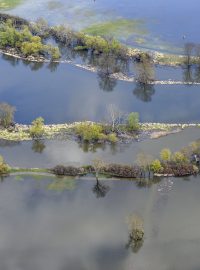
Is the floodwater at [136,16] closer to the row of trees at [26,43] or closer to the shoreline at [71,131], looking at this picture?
the row of trees at [26,43]

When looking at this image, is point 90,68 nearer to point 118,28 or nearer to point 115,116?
point 115,116

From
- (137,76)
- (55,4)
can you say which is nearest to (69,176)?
(137,76)

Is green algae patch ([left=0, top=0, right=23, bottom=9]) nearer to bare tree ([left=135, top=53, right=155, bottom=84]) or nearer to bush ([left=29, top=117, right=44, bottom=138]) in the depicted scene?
bare tree ([left=135, top=53, right=155, bottom=84])

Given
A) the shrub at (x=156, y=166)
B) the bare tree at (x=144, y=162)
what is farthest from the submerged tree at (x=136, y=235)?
the shrub at (x=156, y=166)

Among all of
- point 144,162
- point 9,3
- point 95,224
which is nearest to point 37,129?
point 144,162

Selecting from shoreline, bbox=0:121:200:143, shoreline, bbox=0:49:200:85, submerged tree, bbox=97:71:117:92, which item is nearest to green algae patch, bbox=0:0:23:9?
shoreline, bbox=0:49:200:85

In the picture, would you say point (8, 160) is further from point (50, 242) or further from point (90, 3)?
point (90, 3)
